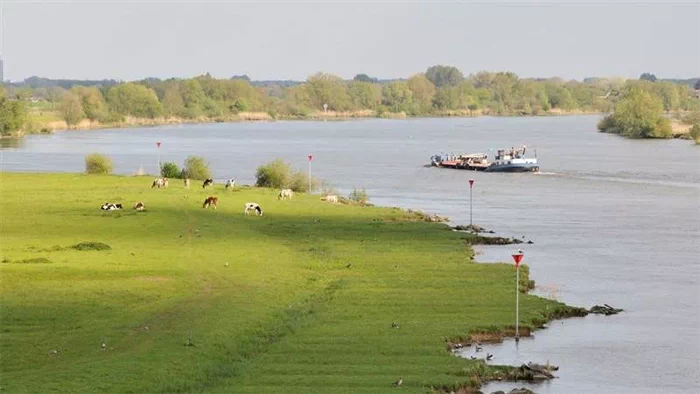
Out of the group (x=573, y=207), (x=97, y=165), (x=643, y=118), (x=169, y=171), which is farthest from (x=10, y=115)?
(x=573, y=207)

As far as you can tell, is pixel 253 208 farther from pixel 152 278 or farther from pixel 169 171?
pixel 169 171

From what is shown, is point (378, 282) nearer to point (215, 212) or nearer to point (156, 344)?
point (156, 344)

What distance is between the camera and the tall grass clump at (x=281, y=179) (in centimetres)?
7875

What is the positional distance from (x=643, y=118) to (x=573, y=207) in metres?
104

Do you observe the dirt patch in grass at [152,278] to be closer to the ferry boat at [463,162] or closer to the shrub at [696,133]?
the ferry boat at [463,162]

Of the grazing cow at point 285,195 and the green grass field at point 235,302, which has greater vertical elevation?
the green grass field at point 235,302

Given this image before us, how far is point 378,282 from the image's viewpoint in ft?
134

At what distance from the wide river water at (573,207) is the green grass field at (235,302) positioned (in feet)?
7.98

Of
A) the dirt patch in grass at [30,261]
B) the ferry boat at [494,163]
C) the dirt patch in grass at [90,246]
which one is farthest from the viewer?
the ferry boat at [494,163]

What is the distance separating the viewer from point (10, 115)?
538 feet

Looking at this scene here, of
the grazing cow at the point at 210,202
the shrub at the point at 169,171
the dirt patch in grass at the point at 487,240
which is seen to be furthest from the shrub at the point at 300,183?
the dirt patch in grass at the point at 487,240

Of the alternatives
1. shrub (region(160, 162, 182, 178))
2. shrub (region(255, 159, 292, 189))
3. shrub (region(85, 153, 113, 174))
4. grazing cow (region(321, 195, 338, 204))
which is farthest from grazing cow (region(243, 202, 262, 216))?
shrub (region(85, 153, 113, 174))

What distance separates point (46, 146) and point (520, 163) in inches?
2369

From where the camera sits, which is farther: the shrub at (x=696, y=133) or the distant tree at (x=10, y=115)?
the distant tree at (x=10, y=115)
